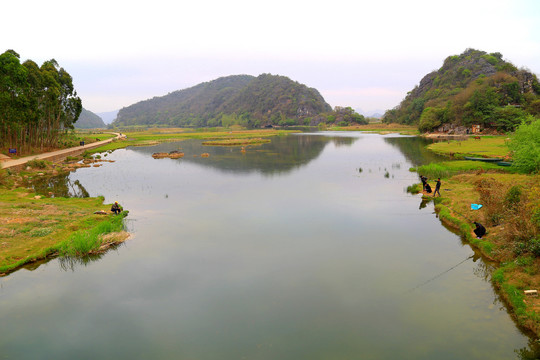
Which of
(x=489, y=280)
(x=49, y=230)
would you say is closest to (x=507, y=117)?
(x=489, y=280)

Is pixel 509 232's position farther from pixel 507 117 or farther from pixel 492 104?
pixel 492 104

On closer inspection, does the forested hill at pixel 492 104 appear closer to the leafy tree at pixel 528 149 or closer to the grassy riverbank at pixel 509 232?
the leafy tree at pixel 528 149

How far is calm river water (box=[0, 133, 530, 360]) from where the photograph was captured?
1345 cm

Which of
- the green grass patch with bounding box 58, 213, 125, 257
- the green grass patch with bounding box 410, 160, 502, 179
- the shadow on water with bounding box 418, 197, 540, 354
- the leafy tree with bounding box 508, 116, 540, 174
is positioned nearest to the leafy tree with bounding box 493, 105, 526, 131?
the green grass patch with bounding box 410, 160, 502, 179

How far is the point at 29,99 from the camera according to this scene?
5291cm

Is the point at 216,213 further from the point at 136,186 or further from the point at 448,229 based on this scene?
the point at 448,229

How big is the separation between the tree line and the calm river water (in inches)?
1311

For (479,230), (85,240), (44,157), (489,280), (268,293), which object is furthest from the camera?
(44,157)

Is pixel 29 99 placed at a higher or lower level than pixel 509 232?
higher

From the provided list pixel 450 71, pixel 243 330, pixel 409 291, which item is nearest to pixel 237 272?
pixel 243 330

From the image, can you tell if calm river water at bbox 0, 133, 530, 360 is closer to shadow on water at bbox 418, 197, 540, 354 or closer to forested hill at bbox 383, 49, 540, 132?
shadow on water at bbox 418, 197, 540, 354

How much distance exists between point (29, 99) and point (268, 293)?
188 ft

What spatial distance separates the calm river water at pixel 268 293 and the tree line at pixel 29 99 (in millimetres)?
33302

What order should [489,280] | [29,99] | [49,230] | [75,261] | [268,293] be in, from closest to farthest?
[268,293], [489,280], [75,261], [49,230], [29,99]
